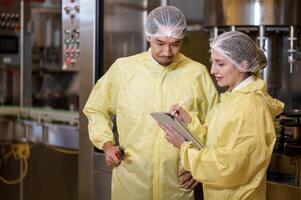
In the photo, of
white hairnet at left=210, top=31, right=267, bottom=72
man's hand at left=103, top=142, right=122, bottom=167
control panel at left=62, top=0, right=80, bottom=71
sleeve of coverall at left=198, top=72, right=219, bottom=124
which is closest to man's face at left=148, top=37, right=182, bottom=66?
sleeve of coverall at left=198, top=72, right=219, bottom=124

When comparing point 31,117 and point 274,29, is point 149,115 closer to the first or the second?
point 274,29

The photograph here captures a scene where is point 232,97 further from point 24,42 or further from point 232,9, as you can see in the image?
point 24,42

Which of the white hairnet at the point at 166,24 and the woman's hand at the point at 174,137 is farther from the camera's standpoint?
the white hairnet at the point at 166,24

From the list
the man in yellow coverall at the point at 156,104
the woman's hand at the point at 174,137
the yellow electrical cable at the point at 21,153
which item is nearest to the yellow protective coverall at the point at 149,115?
the man in yellow coverall at the point at 156,104

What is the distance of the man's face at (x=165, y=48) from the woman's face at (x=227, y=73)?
0.32 metres

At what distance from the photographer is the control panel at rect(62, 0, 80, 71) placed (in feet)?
9.56

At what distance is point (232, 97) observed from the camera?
1.71 metres

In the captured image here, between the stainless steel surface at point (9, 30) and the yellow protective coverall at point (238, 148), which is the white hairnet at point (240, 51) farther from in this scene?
the stainless steel surface at point (9, 30)

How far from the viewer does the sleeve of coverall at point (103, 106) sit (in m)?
2.19

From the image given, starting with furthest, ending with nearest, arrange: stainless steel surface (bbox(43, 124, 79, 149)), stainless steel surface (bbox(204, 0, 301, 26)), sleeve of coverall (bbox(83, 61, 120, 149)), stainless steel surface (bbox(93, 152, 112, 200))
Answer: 1. stainless steel surface (bbox(43, 124, 79, 149))
2. stainless steel surface (bbox(93, 152, 112, 200))
3. stainless steel surface (bbox(204, 0, 301, 26))
4. sleeve of coverall (bbox(83, 61, 120, 149))

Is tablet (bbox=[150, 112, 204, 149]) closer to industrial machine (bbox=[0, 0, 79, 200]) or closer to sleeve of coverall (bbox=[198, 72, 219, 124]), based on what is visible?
sleeve of coverall (bbox=[198, 72, 219, 124])

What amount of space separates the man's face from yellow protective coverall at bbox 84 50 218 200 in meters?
0.05

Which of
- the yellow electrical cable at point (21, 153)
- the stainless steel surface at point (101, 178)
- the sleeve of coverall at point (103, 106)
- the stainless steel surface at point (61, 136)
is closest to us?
the sleeve of coverall at point (103, 106)

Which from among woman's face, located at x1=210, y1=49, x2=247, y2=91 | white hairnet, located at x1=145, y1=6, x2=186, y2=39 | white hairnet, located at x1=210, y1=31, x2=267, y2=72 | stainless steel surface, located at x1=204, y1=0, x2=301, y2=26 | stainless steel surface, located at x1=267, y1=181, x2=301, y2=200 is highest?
stainless steel surface, located at x1=204, y1=0, x2=301, y2=26
